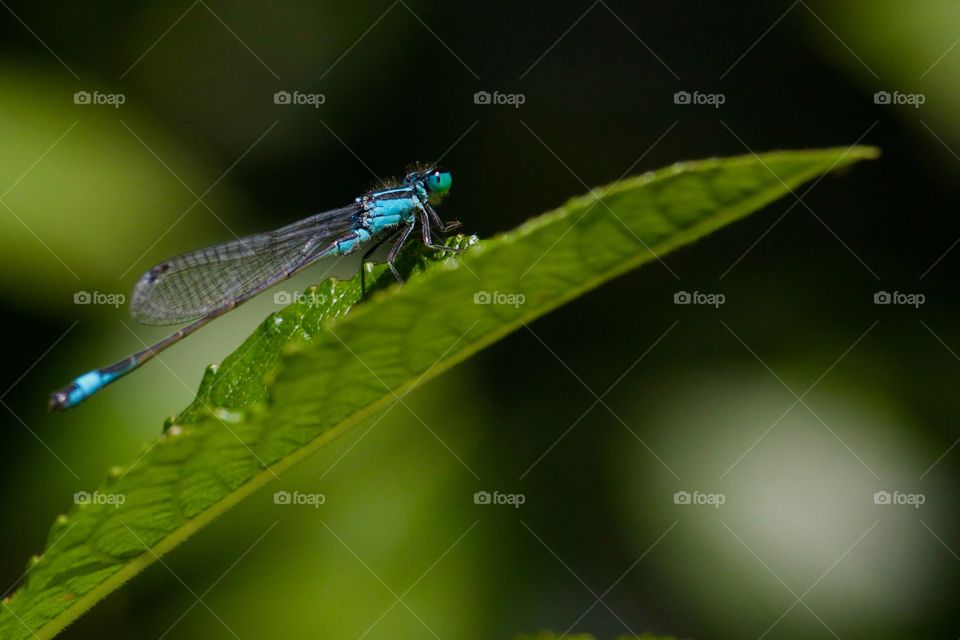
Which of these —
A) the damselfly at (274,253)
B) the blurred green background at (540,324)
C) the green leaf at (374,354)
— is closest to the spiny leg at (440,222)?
the damselfly at (274,253)

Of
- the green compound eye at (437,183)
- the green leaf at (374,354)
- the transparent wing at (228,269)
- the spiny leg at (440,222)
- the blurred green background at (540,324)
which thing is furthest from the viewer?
the green compound eye at (437,183)

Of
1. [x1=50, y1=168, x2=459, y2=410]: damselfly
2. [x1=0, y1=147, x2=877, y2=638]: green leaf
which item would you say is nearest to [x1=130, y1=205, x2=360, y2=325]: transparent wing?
[x1=50, y1=168, x2=459, y2=410]: damselfly

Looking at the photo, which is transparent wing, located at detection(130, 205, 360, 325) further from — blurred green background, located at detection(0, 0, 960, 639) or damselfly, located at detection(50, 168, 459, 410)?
blurred green background, located at detection(0, 0, 960, 639)

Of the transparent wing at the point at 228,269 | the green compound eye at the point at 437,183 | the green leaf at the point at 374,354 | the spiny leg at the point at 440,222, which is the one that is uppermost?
the green compound eye at the point at 437,183

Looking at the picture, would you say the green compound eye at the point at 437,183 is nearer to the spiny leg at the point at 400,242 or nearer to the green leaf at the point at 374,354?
the spiny leg at the point at 400,242

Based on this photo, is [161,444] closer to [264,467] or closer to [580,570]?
[264,467]

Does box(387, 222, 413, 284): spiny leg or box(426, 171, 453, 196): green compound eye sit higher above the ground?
box(426, 171, 453, 196): green compound eye
